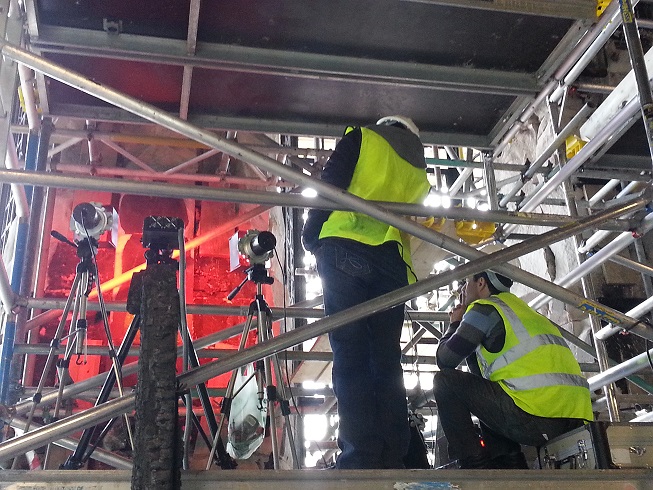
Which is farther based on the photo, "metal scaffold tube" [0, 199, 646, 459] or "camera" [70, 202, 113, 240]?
"camera" [70, 202, 113, 240]

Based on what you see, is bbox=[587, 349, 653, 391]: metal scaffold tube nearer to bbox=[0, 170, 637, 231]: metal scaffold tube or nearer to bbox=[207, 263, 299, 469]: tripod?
bbox=[0, 170, 637, 231]: metal scaffold tube

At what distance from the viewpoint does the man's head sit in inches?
156

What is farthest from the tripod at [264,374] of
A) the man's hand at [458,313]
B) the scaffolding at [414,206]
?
the man's hand at [458,313]

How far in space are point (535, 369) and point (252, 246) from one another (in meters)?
1.87

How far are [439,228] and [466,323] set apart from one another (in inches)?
33.5

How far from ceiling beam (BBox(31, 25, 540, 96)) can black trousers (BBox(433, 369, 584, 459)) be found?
181cm

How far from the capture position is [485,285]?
4035mm

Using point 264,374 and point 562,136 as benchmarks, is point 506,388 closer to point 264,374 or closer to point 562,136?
point 264,374

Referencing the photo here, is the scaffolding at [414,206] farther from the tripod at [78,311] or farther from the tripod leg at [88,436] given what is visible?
the tripod leg at [88,436]

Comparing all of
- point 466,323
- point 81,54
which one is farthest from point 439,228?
point 81,54

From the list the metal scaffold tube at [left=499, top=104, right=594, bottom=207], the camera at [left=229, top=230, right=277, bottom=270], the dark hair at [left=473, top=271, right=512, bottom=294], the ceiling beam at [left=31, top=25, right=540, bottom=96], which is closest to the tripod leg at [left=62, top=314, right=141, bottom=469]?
the camera at [left=229, top=230, right=277, bottom=270]

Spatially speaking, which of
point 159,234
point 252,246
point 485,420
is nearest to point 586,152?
point 485,420

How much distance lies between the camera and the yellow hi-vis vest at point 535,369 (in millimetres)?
3383

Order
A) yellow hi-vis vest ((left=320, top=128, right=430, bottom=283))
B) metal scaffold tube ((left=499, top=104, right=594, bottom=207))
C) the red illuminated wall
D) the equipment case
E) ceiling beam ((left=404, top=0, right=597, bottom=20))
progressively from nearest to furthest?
the equipment case < yellow hi-vis vest ((left=320, top=128, right=430, bottom=283)) < ceiling beam ((left=404, top=0, right=597, bottom=20)) < metal scaffold tube ((left=499, top=104, right=594, bottom=207)) < the red illuminated wall
